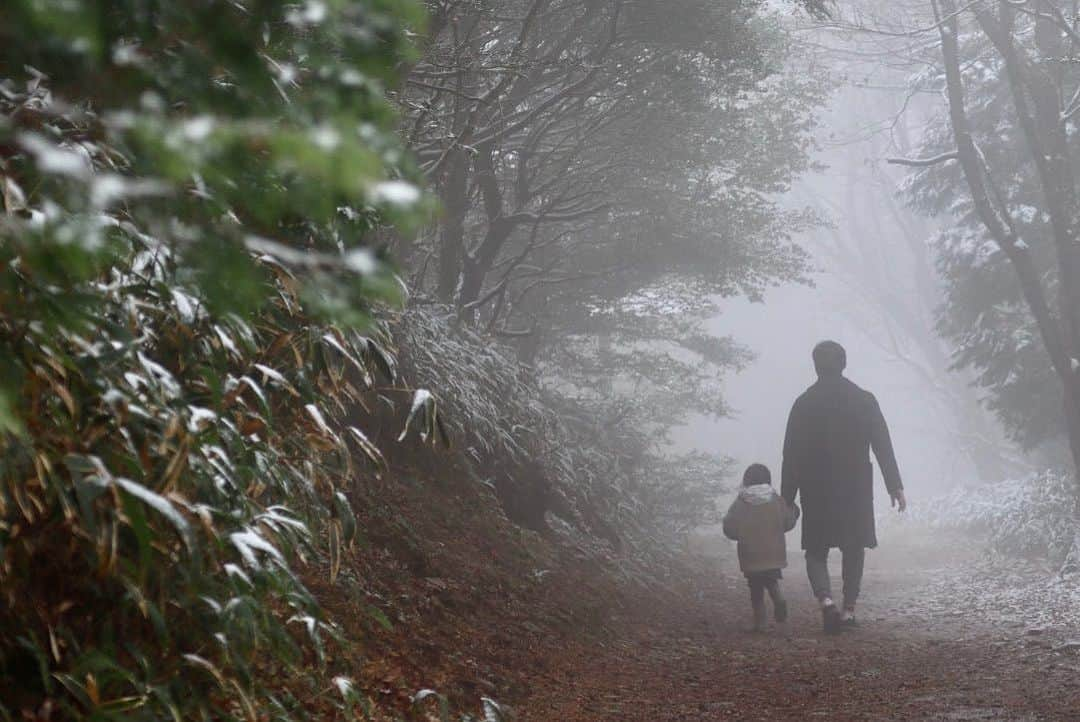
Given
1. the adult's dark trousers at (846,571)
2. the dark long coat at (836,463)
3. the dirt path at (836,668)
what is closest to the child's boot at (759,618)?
the dirt path at (836,668)

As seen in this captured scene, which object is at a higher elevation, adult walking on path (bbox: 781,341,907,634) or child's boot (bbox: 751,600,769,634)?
adult walking on path (bbox: 781,341,907,634)

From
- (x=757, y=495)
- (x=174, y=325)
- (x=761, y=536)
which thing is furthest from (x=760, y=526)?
(x=174, y=325)

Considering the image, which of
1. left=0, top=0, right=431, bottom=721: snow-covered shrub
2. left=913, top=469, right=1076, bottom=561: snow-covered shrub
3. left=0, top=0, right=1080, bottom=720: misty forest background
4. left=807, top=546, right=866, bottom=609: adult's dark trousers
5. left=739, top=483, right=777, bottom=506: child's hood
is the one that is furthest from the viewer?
left=913, top=469, right=1076, bottom=561: snow-covered shrub

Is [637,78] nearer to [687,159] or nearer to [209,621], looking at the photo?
[687,159]

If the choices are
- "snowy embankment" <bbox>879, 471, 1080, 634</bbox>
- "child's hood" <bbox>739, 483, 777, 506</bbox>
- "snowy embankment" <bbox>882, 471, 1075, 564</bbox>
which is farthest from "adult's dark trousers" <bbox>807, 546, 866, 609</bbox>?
"snowy embankment" <bbox>882, 471, 1075, 564</bbox>

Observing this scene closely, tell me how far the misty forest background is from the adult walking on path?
5.83 ft

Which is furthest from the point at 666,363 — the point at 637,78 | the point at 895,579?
the point at 637,78

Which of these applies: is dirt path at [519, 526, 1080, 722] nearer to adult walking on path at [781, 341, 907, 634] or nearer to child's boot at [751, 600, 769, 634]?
child's boot at [751, 600, 769, 634]

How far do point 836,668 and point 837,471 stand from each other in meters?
2.49

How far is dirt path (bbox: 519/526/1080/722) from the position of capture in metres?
4.92

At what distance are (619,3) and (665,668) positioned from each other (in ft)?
20.7

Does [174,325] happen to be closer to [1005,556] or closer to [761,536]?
[761,536]

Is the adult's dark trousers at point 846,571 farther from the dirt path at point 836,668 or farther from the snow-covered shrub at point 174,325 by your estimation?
the snow-covered shrub at point 174,325

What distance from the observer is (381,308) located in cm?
547
